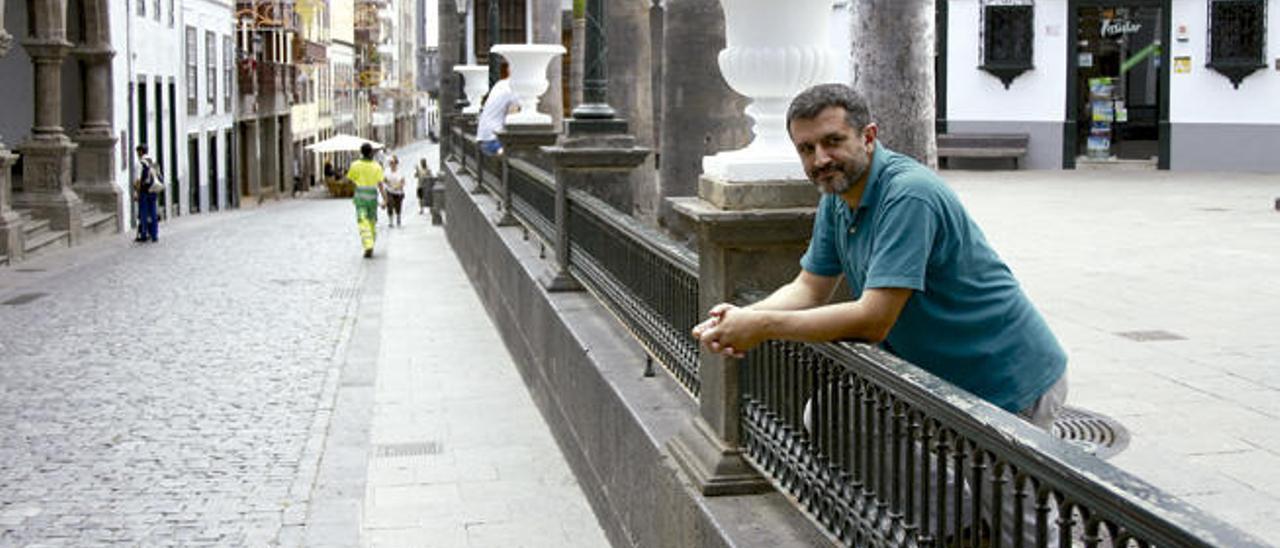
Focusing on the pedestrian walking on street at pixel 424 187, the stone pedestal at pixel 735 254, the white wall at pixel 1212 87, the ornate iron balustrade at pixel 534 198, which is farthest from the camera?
the pedestrian walking on street at pixel 424 187

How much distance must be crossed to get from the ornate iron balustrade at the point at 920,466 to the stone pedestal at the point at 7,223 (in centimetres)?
1786

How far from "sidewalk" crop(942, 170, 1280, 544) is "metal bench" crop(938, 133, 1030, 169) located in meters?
6.37

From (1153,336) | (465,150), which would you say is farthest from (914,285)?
(465,150)

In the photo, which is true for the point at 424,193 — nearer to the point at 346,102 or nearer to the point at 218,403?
the point at 218,403

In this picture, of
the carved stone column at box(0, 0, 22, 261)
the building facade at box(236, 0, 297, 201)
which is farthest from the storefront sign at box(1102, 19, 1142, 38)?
the building facade at box(236, 0, 297, 201)

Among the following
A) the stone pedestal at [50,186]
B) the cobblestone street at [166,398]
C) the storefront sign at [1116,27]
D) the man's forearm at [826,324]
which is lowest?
the cobblestone street at [166,398]

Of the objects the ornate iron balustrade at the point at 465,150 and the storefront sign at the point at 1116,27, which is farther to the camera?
the storefront sign at the point at 1116,27

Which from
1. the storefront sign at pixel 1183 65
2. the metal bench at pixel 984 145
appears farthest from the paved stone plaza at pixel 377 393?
the storefront sign at pixel 1183 65

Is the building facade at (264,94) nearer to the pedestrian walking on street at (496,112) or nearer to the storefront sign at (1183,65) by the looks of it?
the storefront sign at (1183,65)

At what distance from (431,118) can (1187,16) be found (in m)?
95.5

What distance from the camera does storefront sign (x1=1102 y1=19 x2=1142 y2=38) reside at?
34969mm

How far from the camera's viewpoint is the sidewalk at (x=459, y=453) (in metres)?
7.63

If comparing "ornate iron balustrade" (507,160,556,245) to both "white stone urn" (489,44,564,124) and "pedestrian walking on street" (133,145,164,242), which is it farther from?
"pedestrian walking on street" (133,145,164,242)

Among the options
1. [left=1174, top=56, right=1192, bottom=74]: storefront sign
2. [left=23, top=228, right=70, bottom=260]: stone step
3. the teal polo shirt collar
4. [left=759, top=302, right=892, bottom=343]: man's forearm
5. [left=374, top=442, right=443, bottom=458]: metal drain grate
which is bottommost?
[left=374, top=442, right=443, bottom=458]: metal drain grate
